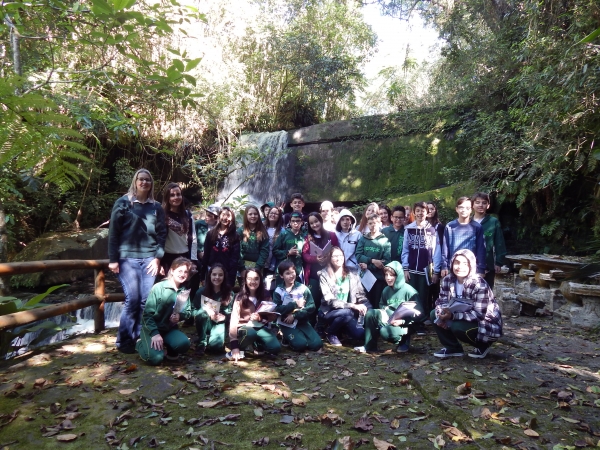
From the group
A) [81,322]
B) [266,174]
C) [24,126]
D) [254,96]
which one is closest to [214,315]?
[24,126]

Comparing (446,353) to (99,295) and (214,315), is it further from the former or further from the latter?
(99,295)

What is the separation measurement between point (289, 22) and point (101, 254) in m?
12.7

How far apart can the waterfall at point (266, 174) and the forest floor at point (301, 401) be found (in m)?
7.94

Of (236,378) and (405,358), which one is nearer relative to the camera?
(236,378)

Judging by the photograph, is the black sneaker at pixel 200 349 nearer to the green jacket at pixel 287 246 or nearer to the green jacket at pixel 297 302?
the green jacket at pixel 297 302

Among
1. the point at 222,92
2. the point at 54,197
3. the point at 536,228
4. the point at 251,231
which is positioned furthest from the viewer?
the point at 222,92

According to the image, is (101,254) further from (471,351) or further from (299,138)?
(471,351)

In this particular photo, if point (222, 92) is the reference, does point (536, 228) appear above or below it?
below

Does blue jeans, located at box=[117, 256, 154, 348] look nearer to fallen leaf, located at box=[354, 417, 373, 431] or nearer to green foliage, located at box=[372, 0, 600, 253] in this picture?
fallen leaf, located at box=[354, 417, 373, 431]

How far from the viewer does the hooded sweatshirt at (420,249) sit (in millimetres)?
5148

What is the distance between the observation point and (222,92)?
459 inches

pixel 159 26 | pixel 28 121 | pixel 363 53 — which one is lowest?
pixel 28 121

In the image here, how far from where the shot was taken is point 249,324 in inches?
170

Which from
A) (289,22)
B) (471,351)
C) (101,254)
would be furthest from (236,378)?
(289,22)
